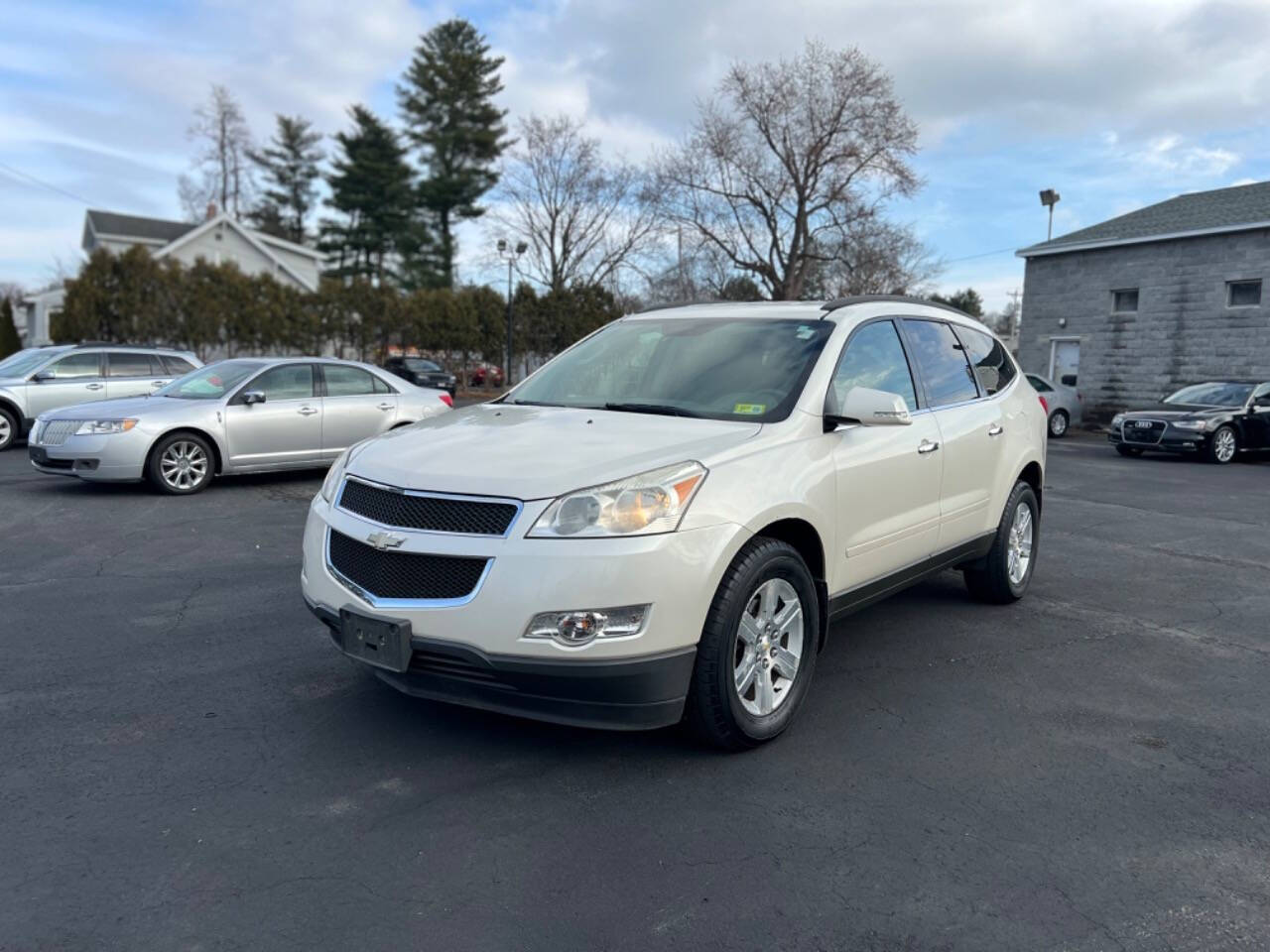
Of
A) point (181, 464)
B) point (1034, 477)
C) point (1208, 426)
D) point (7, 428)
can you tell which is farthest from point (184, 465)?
point (1208, 426)

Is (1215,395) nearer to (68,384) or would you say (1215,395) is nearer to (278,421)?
(278,421)

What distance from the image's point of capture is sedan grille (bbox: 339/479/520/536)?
3293 mm

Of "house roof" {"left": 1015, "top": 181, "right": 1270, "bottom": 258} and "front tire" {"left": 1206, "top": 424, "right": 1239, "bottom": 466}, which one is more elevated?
"house roof" {"left": 1015, "top": 181, "right": 1270, "bottom": 258}

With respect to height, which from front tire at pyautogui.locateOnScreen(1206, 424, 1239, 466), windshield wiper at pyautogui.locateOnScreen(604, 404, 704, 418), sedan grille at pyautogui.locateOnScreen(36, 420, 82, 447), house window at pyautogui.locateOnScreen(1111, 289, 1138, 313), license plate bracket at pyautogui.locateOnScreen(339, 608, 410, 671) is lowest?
front tire at pyautogui.locateOnScreen(1206, 424, 1239, 466)

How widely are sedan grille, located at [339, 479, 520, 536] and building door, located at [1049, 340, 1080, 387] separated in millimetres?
26012

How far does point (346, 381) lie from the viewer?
429 inches

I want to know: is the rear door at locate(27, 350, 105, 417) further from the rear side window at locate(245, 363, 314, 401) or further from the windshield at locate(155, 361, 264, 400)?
the rear side window at locate(245, 363, 314, 401)

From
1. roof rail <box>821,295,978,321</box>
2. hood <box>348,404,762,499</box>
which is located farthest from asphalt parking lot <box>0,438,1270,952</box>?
roof rail <box>821,295,978,321</box>

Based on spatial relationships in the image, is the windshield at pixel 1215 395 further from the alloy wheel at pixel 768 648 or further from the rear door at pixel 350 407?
the alloy wheel at pixel 768 648

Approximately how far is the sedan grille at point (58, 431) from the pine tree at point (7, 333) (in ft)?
89.9

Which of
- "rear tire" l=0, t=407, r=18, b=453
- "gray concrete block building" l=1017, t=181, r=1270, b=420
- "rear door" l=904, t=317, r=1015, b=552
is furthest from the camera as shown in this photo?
"gray concrete block building" l=1017, t=181, r=1270, b=420

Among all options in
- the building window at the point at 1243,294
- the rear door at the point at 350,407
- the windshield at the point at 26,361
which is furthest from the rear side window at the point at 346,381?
the building window at the point at 1243,294

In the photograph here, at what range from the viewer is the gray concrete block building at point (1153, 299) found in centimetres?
2202

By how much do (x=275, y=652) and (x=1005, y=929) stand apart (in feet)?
11.9
